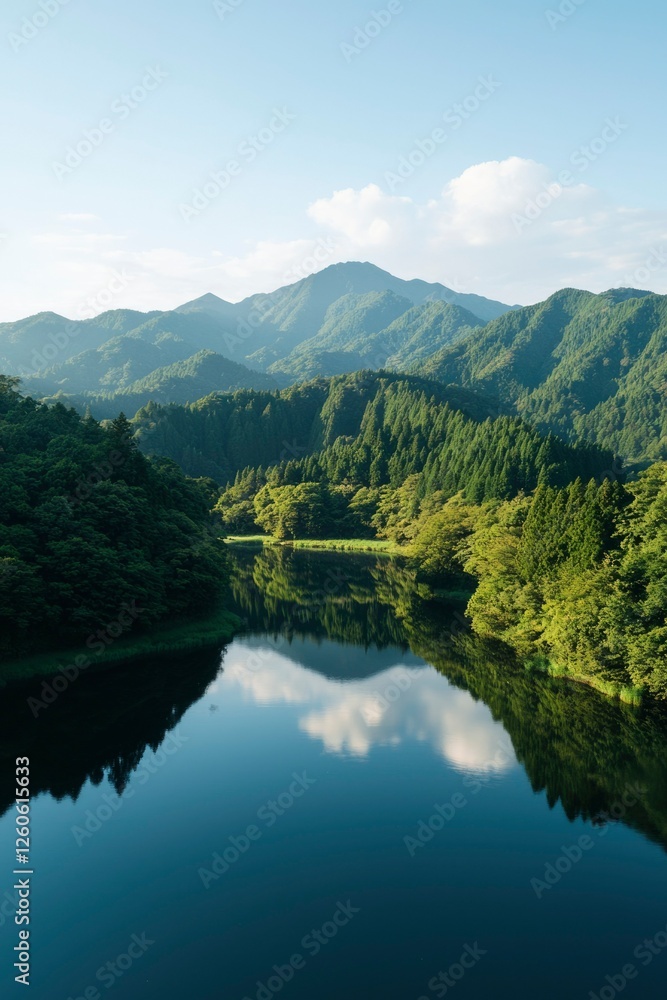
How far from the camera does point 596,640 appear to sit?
39.2 meters

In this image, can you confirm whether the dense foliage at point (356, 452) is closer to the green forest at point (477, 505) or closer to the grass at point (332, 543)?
the green forest at point (477, 505)

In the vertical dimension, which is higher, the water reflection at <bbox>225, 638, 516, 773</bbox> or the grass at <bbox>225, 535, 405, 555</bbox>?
the water reflection at <bbox>225, 638, 516, 773</bbox>
